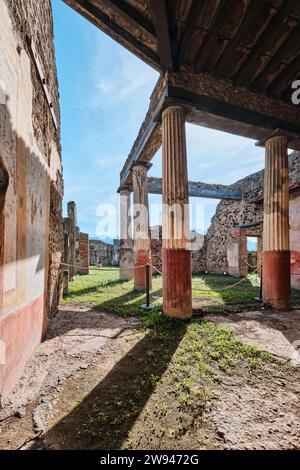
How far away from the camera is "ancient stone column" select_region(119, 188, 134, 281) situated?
9.05 meters

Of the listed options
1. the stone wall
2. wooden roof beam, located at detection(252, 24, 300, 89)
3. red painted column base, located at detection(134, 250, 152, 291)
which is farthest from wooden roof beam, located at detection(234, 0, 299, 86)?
red painted column base, located at detection(134, 250, 152, 291)

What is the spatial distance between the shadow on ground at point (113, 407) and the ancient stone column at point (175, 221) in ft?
4.45

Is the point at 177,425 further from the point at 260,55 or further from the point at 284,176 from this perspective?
the point at 260,55

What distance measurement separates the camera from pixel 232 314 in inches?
173

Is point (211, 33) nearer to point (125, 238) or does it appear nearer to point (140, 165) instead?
point (140, 165)

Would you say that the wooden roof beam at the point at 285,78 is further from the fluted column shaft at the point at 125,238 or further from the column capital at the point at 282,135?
the fluted column shaft at the point at 125,238

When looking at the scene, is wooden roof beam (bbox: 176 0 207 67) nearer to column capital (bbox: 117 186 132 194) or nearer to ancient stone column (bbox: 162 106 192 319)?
ancient stone column (bbox: 162 106 192 319)

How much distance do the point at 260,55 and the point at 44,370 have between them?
6.86 metres

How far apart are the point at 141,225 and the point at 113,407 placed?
5.83 meters

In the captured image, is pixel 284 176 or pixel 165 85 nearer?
pixel 165 85

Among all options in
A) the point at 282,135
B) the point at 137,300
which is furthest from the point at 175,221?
the point at 282,135

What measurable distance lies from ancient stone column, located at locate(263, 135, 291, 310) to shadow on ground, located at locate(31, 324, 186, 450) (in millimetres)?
3635

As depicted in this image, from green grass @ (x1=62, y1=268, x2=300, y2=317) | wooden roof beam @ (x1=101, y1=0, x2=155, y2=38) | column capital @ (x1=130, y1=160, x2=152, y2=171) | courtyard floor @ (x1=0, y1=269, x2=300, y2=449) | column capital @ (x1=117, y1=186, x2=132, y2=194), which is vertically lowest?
green grass @ (x1=62, y1=268, x2=300, y2=317)
